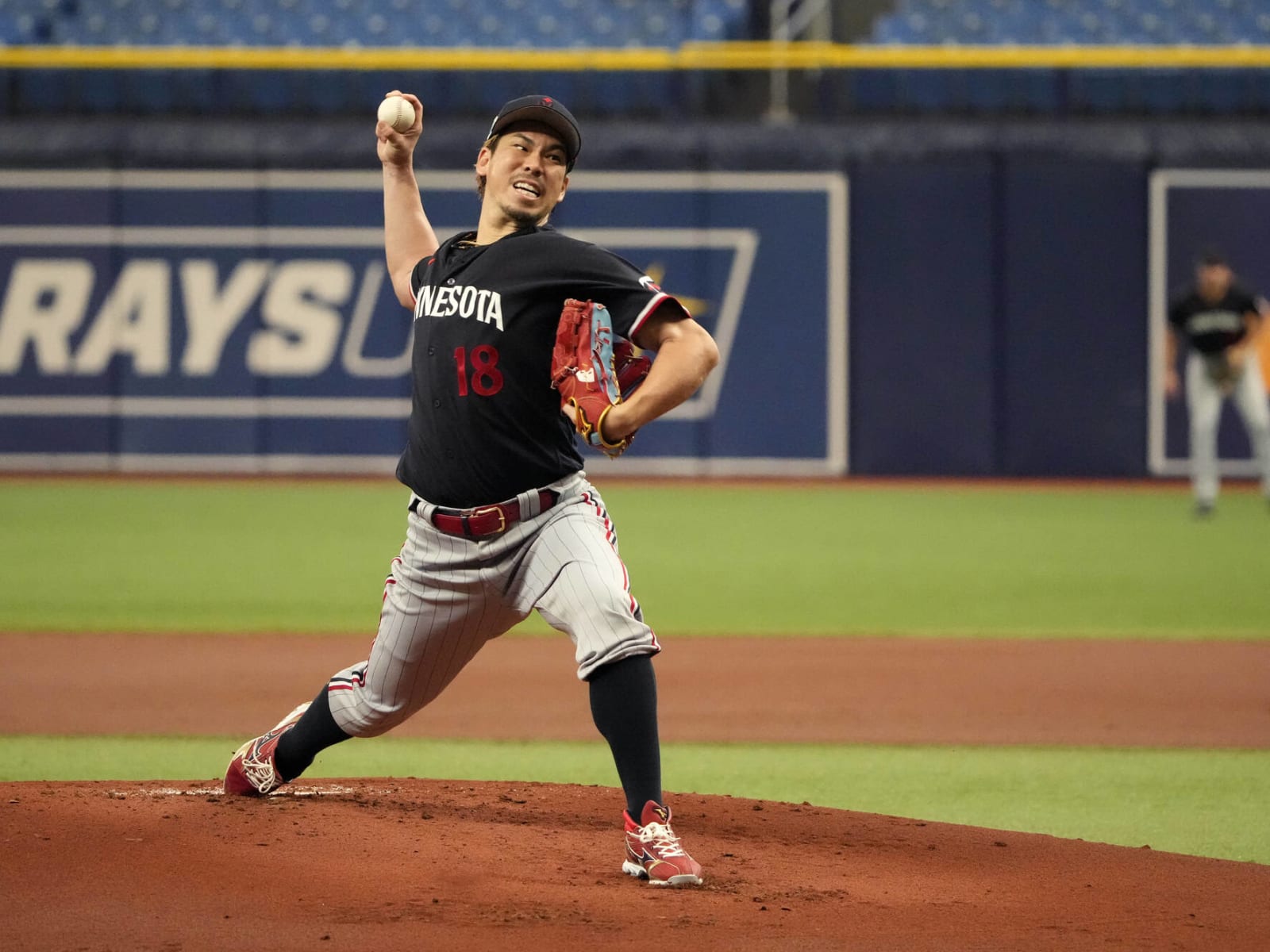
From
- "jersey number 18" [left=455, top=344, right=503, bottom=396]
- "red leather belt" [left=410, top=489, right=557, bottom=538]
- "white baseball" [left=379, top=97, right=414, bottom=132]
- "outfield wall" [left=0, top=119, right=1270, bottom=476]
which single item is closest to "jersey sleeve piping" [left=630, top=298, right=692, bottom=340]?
"jersey number 18" [left=455, top=344, right=503, bottom=396]

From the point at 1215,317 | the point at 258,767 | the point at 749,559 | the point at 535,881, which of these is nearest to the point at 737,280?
the point at 1215,317

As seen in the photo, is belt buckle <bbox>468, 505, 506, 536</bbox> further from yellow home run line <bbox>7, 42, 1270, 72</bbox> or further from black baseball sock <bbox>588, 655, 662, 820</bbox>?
yellow home run line <bbox>7, 42, 1270, 72</bbox>

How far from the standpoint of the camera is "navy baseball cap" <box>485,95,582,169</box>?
392 cm

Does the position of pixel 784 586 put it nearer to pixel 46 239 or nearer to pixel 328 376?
pixel 328 376

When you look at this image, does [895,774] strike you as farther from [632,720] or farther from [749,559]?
[749,559]

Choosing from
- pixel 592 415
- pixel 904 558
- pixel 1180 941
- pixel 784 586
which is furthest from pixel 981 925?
pixel 904 558

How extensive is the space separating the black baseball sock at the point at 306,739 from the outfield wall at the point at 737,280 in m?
12.0

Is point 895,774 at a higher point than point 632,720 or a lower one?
lower

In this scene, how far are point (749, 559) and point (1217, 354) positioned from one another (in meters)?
4.85

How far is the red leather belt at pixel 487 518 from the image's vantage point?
12.7ft

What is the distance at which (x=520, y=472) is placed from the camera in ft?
12.8

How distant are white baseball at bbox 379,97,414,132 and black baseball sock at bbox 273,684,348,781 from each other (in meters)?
1.43

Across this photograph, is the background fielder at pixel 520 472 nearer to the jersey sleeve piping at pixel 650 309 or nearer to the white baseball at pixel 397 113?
the jersey sleeve piping at pixel 650 309

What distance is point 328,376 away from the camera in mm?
16297
